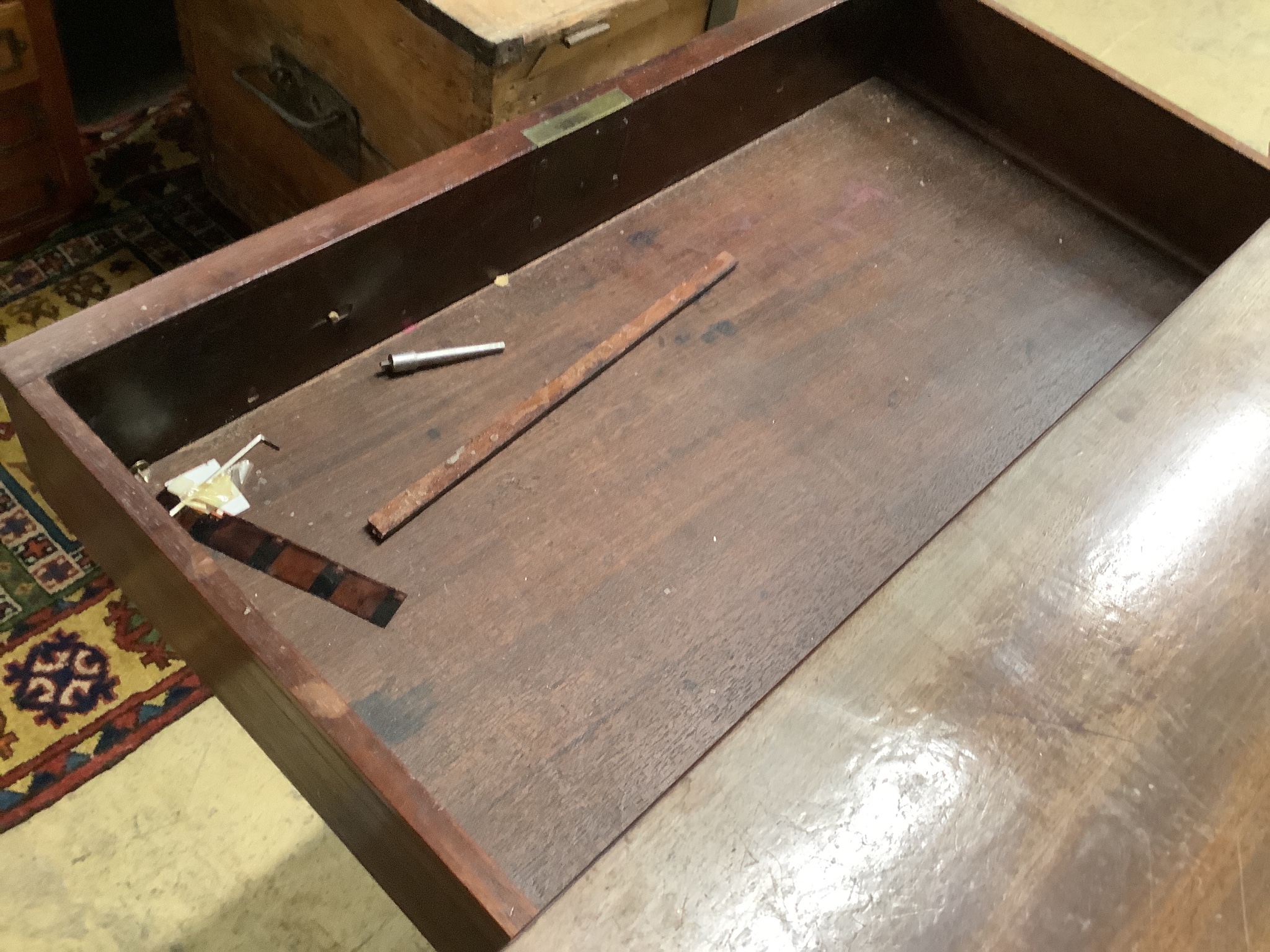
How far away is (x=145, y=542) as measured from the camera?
0.58 metres

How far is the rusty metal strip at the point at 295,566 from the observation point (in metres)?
0.73

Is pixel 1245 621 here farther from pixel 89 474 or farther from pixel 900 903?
pixel 89 474

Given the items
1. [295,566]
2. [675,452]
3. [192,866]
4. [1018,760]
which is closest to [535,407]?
[675,452]

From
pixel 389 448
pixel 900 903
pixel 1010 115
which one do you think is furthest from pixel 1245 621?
pixel 1010 115

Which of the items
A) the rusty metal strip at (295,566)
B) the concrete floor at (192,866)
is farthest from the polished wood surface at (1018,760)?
the concrete floor at (192,866)

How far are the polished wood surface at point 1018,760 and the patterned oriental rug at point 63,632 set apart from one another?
98 centimetres

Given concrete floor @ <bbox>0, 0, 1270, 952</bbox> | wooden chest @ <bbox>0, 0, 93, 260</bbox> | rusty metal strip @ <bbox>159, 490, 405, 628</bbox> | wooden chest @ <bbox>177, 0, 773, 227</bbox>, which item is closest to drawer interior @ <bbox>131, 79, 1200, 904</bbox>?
rusty metal strip @ <bbox>159, 490, 405, 628</bbox>

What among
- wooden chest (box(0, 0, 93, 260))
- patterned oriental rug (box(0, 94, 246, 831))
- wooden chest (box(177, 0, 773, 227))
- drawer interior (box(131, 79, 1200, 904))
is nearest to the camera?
drawer interior (box(131, 79, 1200, 904))

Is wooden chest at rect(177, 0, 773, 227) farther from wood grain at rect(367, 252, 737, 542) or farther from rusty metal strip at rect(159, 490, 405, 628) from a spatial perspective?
rusty metal strip at rect(159, 490, 405, 628)

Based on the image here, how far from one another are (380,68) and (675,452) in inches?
23.7

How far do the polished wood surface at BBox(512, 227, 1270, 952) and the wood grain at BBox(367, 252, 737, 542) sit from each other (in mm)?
386

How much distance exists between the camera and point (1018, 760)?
49cm

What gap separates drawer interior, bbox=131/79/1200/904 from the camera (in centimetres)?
71

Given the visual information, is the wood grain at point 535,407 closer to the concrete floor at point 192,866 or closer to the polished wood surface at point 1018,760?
the polished wood surface at point 1018,760
